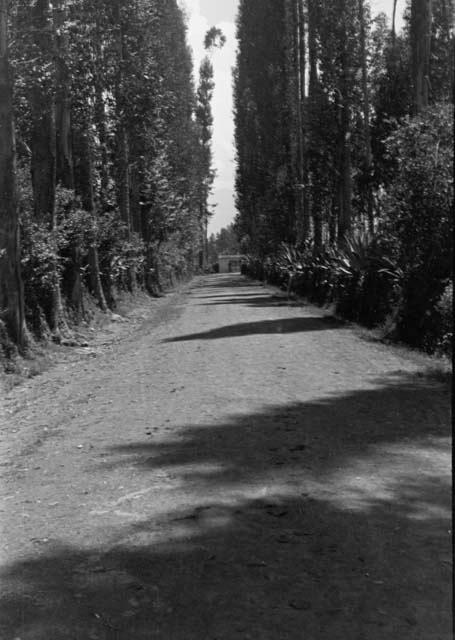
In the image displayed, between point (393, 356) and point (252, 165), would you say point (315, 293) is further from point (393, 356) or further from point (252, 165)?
point (252, 165)

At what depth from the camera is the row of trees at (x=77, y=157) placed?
14.2m

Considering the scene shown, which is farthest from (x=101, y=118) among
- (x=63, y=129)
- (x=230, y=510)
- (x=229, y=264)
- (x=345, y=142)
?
(x=229, y=264)

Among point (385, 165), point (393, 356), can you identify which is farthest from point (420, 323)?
point (385, 165)

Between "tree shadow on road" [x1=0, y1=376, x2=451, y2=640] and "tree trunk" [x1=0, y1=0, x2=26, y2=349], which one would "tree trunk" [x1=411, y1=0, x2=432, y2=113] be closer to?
"tree trunk" [x1=0, y1=0, x2=26, y2=349]

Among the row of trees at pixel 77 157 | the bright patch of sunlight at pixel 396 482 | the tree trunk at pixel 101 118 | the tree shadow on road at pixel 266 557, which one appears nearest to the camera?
the tree shadow on road at pixel 266 557

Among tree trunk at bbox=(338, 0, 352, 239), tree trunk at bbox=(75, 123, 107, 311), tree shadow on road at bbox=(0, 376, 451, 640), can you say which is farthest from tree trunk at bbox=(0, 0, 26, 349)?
tree trunk at bbox=(338, 0, 352, 239)

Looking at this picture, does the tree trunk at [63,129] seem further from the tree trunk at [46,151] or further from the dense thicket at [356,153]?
the dense thicket at [356,153]

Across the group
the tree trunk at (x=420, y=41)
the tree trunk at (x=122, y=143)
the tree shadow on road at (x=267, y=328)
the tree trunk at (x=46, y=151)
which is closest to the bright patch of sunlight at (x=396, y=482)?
the tree shadow on road at (x=267, y=328)

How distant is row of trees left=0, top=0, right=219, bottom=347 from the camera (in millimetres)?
14195

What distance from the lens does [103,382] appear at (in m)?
11.2

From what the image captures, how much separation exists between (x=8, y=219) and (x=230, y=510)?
10130mm

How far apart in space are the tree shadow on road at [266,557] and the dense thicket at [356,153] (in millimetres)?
2196

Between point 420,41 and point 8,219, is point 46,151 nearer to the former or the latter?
point 8,219

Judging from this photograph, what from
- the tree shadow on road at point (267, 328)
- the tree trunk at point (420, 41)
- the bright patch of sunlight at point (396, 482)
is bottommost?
the tree shadow on road at point (267, 328)
